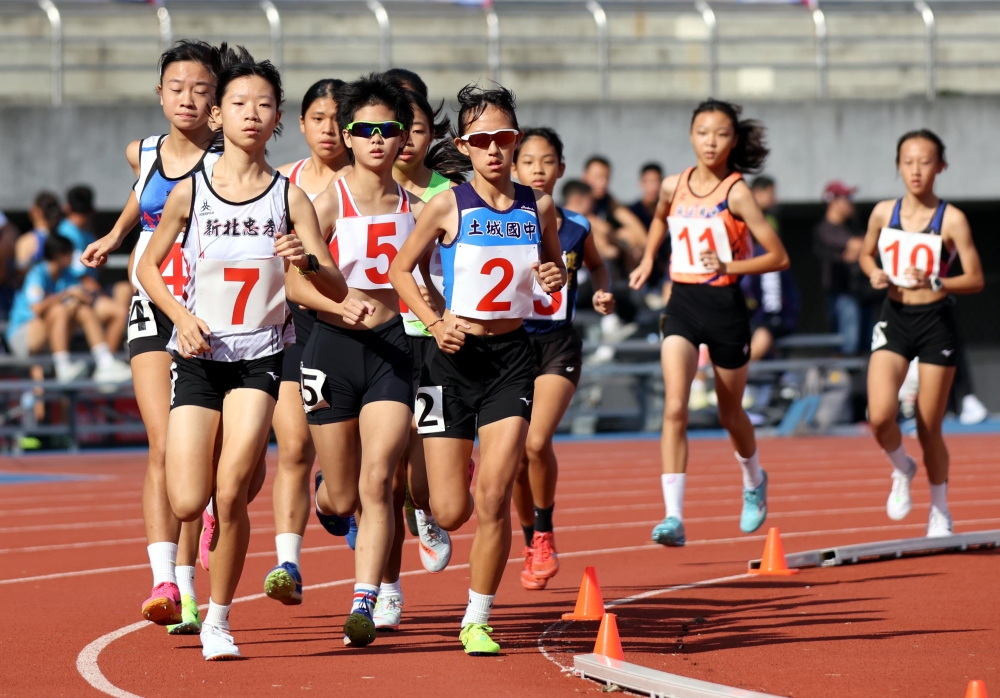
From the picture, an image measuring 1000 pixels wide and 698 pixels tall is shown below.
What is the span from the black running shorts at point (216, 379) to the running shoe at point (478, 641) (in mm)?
1221

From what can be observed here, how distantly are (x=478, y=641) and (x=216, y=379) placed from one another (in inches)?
58.1

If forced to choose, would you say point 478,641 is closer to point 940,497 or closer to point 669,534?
point 669,534

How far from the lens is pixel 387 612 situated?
6.88 m

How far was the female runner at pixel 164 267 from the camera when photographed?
6602 mm

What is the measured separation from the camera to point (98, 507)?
12.3 m

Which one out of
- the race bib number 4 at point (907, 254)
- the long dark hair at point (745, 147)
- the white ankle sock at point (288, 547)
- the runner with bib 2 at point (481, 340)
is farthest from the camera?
the race bib number 4 at point (907, 254)

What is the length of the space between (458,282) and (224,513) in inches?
52.7

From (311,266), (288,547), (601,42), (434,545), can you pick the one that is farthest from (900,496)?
(601,42)

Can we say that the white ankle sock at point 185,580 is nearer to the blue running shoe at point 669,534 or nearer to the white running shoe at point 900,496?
the blue running shoe at point 669,534

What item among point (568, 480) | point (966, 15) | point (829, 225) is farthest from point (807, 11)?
point (568, 480)

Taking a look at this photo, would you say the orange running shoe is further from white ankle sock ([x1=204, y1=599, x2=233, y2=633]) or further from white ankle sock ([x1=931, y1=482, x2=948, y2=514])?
white ankle sock ([x1=931, y1=482, x2=948, y2=514])

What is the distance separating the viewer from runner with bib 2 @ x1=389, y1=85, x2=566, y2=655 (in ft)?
20.9

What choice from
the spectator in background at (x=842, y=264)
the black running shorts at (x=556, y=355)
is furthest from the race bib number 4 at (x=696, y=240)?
the spectator in background at (x=842, y=264)

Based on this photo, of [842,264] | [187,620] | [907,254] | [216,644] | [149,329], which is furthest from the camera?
[842,264]
